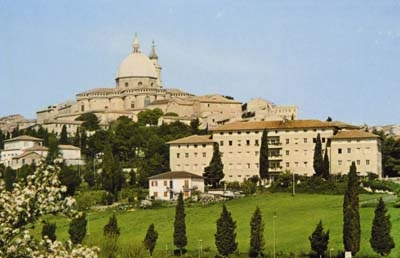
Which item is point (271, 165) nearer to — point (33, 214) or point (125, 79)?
point (125, 79)

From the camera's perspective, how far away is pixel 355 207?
1662 inches

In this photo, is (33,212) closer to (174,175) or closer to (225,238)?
(225,238)

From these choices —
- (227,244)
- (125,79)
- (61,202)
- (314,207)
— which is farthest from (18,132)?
(61,202)

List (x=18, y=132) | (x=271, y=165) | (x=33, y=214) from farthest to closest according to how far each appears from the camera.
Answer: (x=18, y=132) < (x=271, y=165) < (x=33, y=214)

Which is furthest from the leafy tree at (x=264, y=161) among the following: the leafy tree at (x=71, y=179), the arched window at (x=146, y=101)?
the arched window at (x=146, y=101)

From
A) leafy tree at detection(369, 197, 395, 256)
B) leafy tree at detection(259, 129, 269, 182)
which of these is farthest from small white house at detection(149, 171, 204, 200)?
leafy tree at detection(369, 197, 395, 256)

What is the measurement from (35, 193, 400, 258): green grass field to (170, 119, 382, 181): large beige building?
30.9 ft

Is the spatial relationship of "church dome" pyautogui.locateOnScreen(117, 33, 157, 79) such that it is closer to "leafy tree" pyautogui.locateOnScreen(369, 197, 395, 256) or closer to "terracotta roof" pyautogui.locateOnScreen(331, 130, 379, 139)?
"terracotta roof" pyautogui.locateOnScreen(331, 130, 379, 139)

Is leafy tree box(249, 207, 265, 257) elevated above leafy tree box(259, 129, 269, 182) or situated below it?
below

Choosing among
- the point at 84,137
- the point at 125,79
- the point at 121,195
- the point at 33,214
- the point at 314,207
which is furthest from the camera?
the point at 125,79

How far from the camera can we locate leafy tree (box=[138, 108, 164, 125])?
10375cm

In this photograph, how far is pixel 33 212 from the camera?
1062 centimetres

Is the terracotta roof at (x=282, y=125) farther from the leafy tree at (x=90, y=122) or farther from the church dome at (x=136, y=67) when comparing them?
the church dome at (x=136, y=67)

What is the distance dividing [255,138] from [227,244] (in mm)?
32535
